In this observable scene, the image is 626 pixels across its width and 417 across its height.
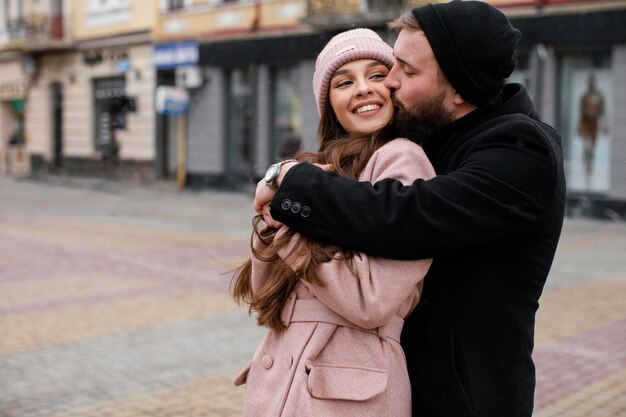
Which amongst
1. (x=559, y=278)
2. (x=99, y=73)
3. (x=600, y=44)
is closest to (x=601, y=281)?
(x=559, y=278)

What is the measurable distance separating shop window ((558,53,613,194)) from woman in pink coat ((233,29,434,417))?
617 inches

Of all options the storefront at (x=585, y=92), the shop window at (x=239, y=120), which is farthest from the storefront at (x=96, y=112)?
the storefront at (x=585, y=92)

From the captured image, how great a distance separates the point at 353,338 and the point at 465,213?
394mm

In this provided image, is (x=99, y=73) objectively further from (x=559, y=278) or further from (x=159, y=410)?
(x=159, y=410)

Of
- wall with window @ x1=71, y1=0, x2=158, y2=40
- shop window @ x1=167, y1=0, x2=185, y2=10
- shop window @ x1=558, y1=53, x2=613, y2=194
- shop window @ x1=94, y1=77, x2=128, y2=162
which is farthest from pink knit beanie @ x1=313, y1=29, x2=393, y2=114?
shop window @ x1=94, y1=77, x2=128, y2=162

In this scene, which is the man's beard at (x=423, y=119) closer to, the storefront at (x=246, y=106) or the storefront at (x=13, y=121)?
the storefront at (x=246, y=106)

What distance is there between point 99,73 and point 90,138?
2337 millimetres

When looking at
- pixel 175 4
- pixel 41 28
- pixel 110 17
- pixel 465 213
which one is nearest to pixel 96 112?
pixel 110 17

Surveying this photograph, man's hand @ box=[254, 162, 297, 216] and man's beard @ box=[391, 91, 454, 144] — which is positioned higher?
man's beard @ box=[391, 91, 454, 144]

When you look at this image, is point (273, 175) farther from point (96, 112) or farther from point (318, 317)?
point (96, 112)

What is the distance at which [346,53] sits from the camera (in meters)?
2.13

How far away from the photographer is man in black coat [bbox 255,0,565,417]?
5.96ft

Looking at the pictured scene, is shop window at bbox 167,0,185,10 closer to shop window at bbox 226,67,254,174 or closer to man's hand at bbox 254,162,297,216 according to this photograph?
shop window at bbox 226,67,254,174

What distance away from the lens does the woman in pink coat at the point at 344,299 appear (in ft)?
6.12
